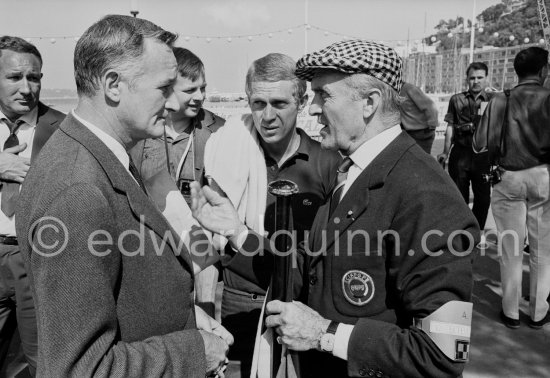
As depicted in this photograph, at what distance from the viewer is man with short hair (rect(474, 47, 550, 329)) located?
14.4ft

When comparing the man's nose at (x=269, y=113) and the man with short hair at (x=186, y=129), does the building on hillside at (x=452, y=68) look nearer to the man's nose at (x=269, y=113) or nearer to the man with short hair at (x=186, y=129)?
the man with short hair at (x=186, y=129)

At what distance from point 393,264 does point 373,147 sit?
0.48 m

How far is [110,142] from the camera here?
5.20ft

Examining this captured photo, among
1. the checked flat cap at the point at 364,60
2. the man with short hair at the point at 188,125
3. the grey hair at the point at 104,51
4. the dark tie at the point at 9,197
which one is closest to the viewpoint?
the grey hair at the point at 104,51

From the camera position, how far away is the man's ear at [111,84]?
155 cm

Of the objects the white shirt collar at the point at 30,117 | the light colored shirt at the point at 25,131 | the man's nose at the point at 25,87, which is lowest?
the light colored shirt at the point at 25,131

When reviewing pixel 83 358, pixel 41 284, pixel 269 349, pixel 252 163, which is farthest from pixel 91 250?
pixel 252 163

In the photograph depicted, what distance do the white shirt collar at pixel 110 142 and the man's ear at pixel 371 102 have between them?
0.94 metres

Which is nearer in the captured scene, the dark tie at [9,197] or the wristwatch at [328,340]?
the wristwatch at [328,340]

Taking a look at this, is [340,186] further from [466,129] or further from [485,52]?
[485,52]

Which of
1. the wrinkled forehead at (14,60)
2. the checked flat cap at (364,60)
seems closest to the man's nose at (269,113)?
the checked flat cap at (364,60)

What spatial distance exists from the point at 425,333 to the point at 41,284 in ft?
3.78

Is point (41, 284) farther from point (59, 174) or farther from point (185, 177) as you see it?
point (185, 177)

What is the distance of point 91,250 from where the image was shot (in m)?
1.33
